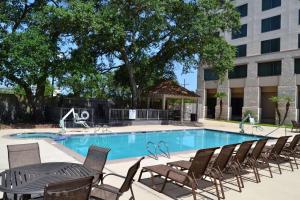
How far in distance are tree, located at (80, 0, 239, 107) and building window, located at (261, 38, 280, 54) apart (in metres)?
9.72

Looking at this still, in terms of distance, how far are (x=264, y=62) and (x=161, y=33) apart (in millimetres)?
15783

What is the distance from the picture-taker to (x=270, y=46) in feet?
110

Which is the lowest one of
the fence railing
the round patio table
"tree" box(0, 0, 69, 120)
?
the round patio table

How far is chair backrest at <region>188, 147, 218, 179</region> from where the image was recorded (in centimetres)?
559

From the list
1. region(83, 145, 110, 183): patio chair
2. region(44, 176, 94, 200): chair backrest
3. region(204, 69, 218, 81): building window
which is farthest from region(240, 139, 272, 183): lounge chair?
region(204, 69, 218, 81): building window

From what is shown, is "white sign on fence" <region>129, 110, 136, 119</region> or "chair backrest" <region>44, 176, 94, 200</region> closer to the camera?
"chair backrest" <region>44, 176, 94, 200</region>

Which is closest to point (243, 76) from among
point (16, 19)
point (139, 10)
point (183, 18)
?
point (183, 18)

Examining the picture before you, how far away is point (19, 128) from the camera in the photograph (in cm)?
1867

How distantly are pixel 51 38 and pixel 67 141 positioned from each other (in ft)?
31.1

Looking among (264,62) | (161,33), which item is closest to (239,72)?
(264,62)

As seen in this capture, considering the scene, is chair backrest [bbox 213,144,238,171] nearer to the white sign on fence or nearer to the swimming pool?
the swimming pool

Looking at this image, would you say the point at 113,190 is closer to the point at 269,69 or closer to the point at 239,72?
the point at 269,69

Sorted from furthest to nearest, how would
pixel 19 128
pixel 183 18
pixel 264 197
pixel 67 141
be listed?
pixel 183 18, pixel 19 128, pixel 67 141, pixel 264 197

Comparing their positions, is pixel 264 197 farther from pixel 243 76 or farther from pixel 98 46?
pixel 243 76
